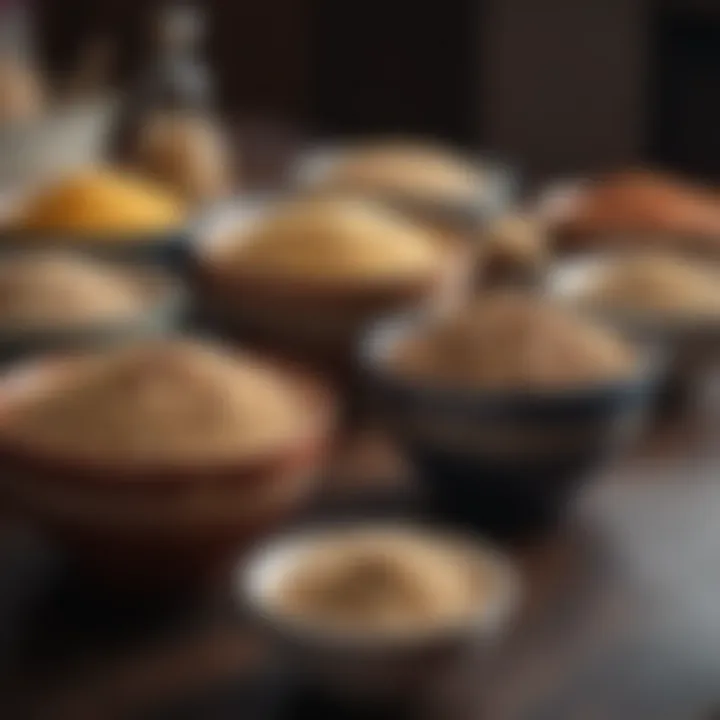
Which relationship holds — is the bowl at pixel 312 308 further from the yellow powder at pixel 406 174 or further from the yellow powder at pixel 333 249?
the yellow powder at pixel 406 174

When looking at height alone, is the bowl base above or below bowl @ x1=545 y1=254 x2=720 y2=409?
below

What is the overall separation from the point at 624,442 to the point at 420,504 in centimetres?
13

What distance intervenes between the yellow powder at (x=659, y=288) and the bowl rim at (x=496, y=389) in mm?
121

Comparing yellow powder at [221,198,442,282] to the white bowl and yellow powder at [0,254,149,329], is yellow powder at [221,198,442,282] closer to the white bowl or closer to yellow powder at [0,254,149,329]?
yellow powder at [0,254,149,329]

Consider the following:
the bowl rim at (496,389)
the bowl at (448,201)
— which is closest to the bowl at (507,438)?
the bowl rim at (496,389)

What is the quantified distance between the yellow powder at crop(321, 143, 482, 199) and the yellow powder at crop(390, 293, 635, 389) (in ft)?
1.37

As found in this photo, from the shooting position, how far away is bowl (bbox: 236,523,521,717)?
0.76 m

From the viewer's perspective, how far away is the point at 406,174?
155cm

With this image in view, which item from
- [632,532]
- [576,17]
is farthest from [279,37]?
[632,532]

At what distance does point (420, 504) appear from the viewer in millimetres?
1045

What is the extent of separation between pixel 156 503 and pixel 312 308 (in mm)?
364

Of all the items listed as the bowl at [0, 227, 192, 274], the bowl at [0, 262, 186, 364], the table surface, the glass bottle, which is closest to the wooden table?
the table surface

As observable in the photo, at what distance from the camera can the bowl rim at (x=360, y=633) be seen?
2.50 ft

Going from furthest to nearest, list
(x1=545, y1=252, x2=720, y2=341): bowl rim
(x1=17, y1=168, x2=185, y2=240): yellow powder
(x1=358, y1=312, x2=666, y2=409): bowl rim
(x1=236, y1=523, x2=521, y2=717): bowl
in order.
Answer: (x1=17, y1=168, x2=185, y2=240): yellow powder, (x1=545, y1=252, x2=720, y2=341): bowl rim, (x1=358, y1=312, x2=666, y2=409): bowl rim, (x1=236, y1=523, x2=521, y2=717): bowl
